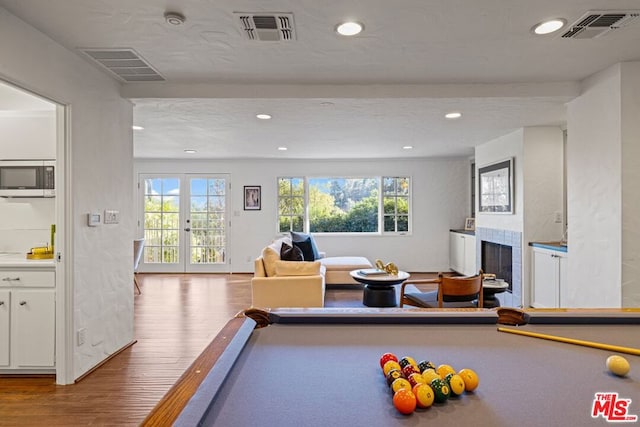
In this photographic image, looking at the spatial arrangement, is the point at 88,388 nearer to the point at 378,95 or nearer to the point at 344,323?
the point at 344,323

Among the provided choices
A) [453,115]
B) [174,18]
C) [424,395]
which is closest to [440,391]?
[424,395]

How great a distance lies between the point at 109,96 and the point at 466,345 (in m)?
3.22

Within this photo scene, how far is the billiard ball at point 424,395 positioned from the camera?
933 mm

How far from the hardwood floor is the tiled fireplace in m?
2.07

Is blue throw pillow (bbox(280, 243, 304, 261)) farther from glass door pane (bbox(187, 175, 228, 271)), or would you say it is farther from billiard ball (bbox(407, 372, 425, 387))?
billiard ball (bbox(407, 372, 425, 387))

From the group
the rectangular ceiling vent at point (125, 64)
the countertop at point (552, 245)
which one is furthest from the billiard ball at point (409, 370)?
the countertop at point (552, 245)

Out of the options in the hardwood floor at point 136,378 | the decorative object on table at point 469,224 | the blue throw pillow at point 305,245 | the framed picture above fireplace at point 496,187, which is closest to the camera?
the hardwood floor at point 136,378

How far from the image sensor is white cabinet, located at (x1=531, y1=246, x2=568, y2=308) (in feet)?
12.3

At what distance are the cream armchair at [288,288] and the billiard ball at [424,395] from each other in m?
3.14

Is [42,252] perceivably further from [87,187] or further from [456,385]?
[456,385]

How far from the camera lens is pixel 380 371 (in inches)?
45.4

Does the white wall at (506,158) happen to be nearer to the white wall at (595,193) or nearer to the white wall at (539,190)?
the white wall at (539,190)

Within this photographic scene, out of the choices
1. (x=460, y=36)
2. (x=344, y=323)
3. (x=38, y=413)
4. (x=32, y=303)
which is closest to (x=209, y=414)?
(x=344, y=323)

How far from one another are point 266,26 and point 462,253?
5.49 m
